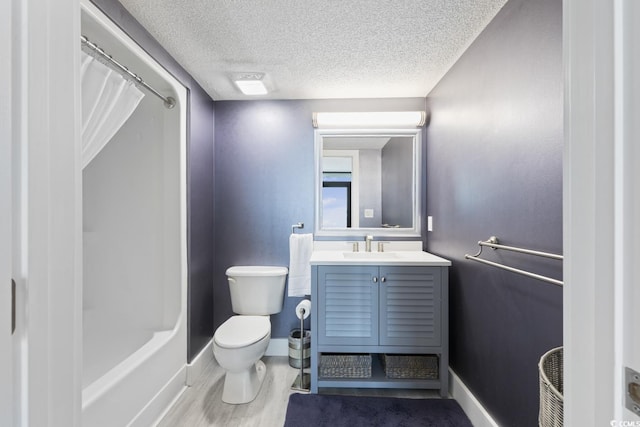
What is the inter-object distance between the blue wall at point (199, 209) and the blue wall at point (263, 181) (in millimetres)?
98

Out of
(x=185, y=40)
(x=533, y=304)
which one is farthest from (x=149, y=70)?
(x=533, y=304)

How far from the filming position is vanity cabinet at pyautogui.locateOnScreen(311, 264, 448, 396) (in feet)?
6.02

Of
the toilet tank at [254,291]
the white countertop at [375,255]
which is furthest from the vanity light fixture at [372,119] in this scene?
the toilet tank at [254,291]

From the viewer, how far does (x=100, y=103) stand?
4.29 feet

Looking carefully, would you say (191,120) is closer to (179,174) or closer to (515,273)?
(179,174)

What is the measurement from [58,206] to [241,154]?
2.05 meters

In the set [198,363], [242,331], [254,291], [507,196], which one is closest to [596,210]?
[507,196]

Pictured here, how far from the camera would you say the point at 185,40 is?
1.66 meters

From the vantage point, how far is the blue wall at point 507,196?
108 centimetres

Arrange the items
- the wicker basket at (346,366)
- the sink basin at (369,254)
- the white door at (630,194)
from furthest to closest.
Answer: the sink basin at (369,254) < the wicker basket at (346,366) < the white door at (630,194)

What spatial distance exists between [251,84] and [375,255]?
63.4 inches

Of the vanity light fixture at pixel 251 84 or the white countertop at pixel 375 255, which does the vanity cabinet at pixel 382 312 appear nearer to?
the white countertop at pixel 375 255

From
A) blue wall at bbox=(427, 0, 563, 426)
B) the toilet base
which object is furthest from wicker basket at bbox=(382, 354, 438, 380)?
the toilet base

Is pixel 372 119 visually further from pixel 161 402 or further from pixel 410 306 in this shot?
pixel 161 402
